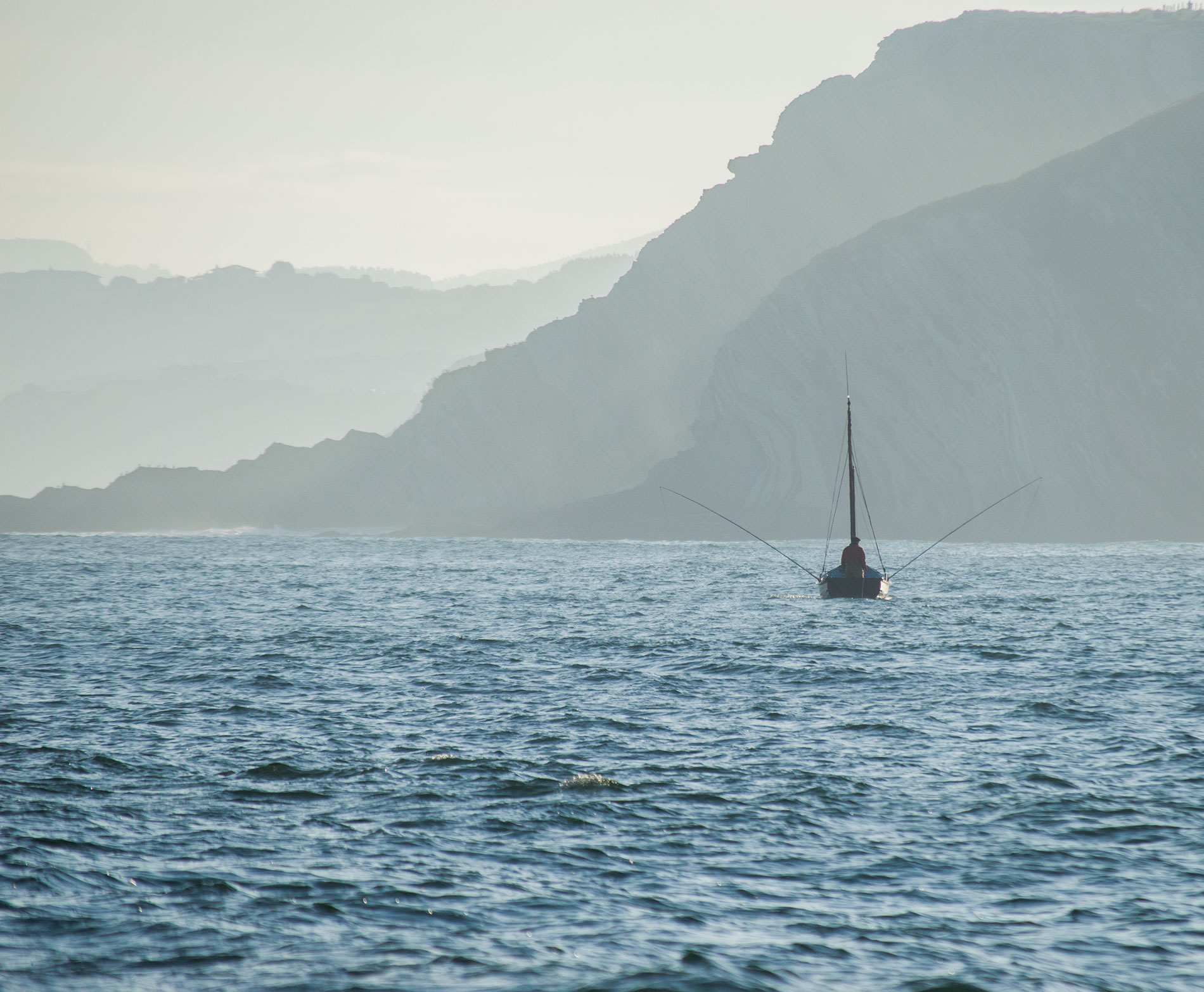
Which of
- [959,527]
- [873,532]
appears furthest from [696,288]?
[873,532]

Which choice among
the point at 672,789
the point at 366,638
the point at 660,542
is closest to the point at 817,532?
the point at 660,542

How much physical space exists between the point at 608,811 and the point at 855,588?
28470mm

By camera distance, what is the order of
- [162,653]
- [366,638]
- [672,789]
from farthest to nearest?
1. [366,638]
2. [162,653]
3. [672,789]

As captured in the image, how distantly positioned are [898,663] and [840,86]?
102m

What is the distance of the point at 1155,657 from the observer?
25906 millimetres

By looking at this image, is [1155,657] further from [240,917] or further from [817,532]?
[817,532]

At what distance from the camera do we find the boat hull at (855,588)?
40906 mm

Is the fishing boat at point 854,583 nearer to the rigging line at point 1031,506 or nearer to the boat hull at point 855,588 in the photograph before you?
the boat hull at point 855,588

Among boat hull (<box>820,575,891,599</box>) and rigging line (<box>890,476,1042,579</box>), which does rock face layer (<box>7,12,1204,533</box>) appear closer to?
rigging line (<box>890,476,1042,579</box>)

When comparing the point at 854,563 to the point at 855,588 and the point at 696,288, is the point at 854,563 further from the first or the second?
the point at 696,288

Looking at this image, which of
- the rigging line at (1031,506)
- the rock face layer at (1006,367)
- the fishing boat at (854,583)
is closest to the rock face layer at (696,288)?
the rock face layer at (1006,367)

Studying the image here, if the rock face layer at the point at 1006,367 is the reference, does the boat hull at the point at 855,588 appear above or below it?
below

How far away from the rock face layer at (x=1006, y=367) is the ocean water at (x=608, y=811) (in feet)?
188

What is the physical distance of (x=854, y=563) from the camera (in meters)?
40.9
